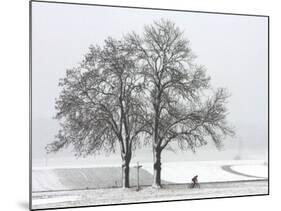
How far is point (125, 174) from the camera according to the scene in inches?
164

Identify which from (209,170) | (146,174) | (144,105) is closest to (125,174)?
(146,174)

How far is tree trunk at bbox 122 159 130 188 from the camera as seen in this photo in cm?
416

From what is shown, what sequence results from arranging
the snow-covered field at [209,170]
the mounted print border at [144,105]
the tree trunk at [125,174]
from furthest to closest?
the snow-covered field at [209,170] < the tree trunk at [125,174] < the mounted print border at [144,105]

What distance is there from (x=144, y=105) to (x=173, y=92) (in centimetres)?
28

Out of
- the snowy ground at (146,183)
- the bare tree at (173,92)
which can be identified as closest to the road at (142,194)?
the snowy ground at (146,183)

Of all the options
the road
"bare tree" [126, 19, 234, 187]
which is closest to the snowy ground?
the road

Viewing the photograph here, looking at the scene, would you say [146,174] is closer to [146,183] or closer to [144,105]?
[146,183]

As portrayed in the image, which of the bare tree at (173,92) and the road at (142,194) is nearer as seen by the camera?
the road at (142,194)

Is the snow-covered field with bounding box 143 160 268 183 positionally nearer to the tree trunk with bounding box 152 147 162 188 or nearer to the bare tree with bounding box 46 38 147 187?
the tree trunk with bounding box 152 147 162 188

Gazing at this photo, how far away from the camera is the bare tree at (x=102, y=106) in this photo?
13.2ft

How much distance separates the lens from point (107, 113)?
162 inches

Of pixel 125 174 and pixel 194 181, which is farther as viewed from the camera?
pixel 194 181

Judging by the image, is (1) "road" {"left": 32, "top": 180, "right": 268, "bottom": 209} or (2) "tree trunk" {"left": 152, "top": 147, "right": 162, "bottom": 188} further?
(2) "tree trunk" {"left": 152, "top": 147, "right": 162, "bottom": 188}

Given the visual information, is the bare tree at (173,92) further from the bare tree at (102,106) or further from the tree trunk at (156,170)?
the bare tree at (102,106)
